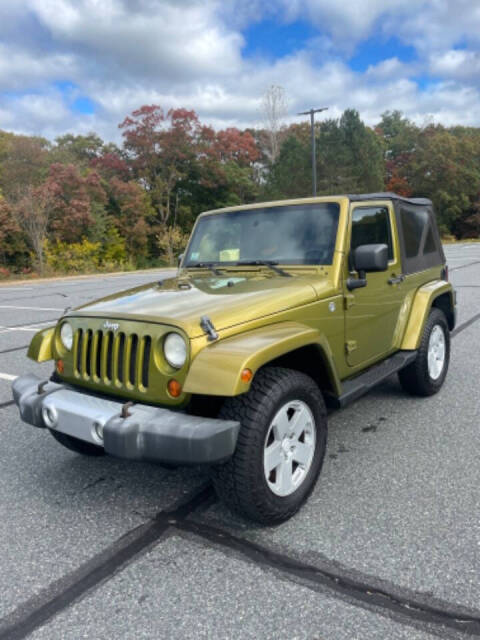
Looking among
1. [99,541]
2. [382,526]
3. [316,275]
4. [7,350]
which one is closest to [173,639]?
[99,541]

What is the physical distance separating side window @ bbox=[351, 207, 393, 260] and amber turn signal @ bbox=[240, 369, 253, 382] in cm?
156

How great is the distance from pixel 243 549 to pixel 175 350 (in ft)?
3.32

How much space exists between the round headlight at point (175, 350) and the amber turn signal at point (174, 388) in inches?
3.0

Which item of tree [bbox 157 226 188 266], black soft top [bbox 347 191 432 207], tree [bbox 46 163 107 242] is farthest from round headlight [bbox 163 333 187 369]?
tree [bbox 157 226 188 266]

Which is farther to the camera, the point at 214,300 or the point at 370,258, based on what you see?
the point at 370,258

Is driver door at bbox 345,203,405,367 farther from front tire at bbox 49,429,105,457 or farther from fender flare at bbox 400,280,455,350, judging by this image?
front tire at bbox 49,429,105,457

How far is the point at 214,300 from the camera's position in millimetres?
2902

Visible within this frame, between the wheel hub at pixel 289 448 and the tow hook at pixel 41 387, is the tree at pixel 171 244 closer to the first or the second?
the tow hook at pixel 41 387

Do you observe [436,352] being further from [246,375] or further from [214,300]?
[246,375]

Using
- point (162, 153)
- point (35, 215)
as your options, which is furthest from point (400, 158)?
point (35, 215)

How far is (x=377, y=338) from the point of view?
3846 mm

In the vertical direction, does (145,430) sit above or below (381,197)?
below

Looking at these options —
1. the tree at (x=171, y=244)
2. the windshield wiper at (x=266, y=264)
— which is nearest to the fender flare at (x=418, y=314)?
the windshield wiper at (x=266, y=264)

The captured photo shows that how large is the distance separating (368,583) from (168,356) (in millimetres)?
1352
